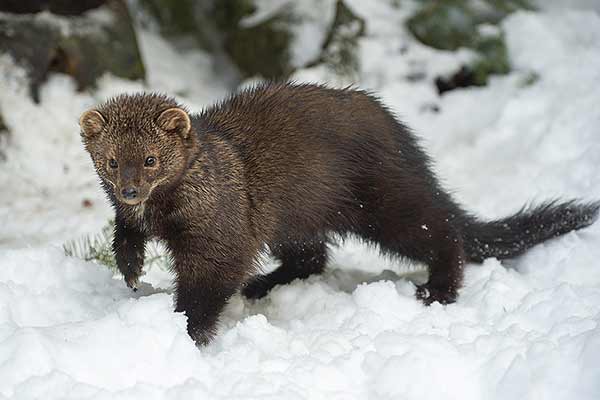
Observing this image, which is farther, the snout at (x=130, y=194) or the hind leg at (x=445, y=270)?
the hind leg at (x=445, y=270)

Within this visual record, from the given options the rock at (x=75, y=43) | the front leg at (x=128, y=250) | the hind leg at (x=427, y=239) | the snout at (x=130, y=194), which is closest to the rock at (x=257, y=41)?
the rock at (x=75, y=43)

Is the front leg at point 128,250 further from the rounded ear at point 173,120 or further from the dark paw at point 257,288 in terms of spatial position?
the dark paw at point 257,288

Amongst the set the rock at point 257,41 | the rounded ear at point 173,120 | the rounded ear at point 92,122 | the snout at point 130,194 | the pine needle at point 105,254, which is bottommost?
the rock at point 257,41

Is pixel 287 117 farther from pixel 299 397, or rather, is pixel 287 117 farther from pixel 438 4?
pixel 438 4

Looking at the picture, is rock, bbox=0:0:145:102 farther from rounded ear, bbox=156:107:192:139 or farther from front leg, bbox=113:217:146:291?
rounded ear, bbox=156:107:192:139

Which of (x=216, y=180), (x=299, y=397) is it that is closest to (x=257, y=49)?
(x=216, y=180)

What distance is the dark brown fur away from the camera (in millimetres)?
4238

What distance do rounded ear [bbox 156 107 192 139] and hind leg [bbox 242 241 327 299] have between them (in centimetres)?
136

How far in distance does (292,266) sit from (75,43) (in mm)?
3894

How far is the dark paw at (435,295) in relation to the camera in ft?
16.1

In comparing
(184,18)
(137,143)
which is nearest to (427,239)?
(137,143)

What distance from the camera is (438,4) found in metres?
8.98

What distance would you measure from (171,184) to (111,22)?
186 inches

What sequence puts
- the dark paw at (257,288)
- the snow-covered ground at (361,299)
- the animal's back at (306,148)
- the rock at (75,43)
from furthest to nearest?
the rock at (75,43) → the dark paw at (257,288) → the animal's back at (306,148) → the snow-covered ground at (361,299)
